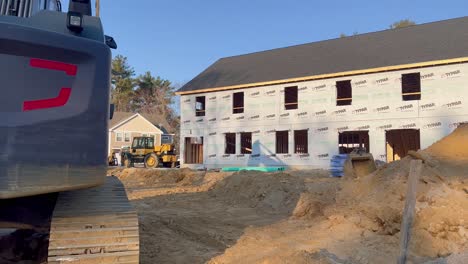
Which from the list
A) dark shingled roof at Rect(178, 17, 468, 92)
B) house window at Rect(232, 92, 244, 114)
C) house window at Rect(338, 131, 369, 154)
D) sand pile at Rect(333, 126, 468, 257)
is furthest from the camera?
house window at Rect(232, 92, 244, 114)

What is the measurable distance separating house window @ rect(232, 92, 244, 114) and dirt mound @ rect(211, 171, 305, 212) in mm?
15592

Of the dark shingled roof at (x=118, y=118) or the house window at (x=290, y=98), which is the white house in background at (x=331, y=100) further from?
the dark shingled roof at (x=118, y=118)

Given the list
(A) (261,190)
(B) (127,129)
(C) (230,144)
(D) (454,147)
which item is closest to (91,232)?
(D) (454,147)

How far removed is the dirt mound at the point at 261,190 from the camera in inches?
429

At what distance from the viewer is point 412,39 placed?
24922mm

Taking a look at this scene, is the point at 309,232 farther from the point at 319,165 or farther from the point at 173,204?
the point at 319,165

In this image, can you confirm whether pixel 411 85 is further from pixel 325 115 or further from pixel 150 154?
pixel 150 154

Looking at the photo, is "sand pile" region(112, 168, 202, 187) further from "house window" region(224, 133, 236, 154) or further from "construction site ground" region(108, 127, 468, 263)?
"house window" region(224, 133, 236, 154)

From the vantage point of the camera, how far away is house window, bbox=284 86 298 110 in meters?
26.9

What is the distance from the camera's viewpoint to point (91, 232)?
3480 mm

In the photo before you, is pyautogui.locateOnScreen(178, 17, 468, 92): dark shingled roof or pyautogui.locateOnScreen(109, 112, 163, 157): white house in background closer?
pyautogui.locateOnScreen(178, 17, 468, 92): dark shingled roof

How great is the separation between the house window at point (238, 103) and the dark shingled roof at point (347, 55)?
95cm

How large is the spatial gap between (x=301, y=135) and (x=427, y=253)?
70.9ft

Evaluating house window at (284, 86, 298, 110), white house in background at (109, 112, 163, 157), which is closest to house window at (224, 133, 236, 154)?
house window at (284, 86, 298, 110)
